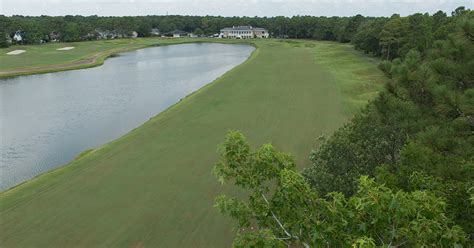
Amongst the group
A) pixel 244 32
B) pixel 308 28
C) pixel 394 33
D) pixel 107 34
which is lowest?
pixel 107 34

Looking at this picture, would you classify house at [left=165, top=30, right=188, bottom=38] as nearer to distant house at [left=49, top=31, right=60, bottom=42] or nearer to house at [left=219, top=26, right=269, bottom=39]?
house at [left=219, top=26, right=269, bottom=39]

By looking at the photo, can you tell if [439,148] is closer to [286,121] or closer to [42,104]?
[286,121]

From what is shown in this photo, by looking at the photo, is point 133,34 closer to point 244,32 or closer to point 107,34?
point 107,34

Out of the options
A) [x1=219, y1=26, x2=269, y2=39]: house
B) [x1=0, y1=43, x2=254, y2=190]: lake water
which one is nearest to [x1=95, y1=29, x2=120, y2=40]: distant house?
[x1=219, y1=26, x2=269, y2=39]: house

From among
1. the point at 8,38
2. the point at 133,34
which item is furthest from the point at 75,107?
the point at 133,34

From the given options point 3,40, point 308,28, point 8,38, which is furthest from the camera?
point 308,28

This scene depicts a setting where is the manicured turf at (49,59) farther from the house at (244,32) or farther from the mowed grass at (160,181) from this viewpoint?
the house at (244,32)

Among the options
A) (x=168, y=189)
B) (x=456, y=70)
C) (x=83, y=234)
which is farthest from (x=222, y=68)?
(x=456, y=70)
